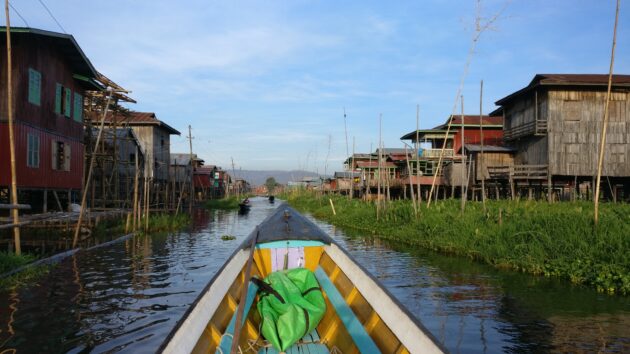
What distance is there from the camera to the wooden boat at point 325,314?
3809 mm

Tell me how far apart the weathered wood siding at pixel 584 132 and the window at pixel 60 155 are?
24.9 metres

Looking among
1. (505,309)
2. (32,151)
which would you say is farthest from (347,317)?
(32,151)

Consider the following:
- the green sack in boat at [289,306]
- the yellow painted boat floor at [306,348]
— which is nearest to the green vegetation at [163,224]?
the green sack in boat at [289,306]

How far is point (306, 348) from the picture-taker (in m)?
5.26

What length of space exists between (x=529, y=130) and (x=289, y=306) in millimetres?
25964

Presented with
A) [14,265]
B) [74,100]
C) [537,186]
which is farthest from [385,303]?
[537,186]

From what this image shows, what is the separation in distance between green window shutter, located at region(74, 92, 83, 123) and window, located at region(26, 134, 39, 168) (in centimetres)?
406

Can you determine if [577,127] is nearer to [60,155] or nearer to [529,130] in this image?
[529,130]

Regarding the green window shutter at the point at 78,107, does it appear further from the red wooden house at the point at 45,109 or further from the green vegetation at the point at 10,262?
the green vegetation at the point at 10,262

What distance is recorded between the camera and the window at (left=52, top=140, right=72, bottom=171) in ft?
63.2

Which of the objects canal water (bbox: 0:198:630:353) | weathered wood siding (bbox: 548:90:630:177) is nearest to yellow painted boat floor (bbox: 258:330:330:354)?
canal water (bbox: 0:198:630:353)

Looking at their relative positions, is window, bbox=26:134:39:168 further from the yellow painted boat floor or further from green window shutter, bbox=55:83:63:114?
the yellow painted boat floor

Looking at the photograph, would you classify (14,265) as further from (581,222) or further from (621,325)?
(581,222)

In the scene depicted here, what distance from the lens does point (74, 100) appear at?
2128 cm
